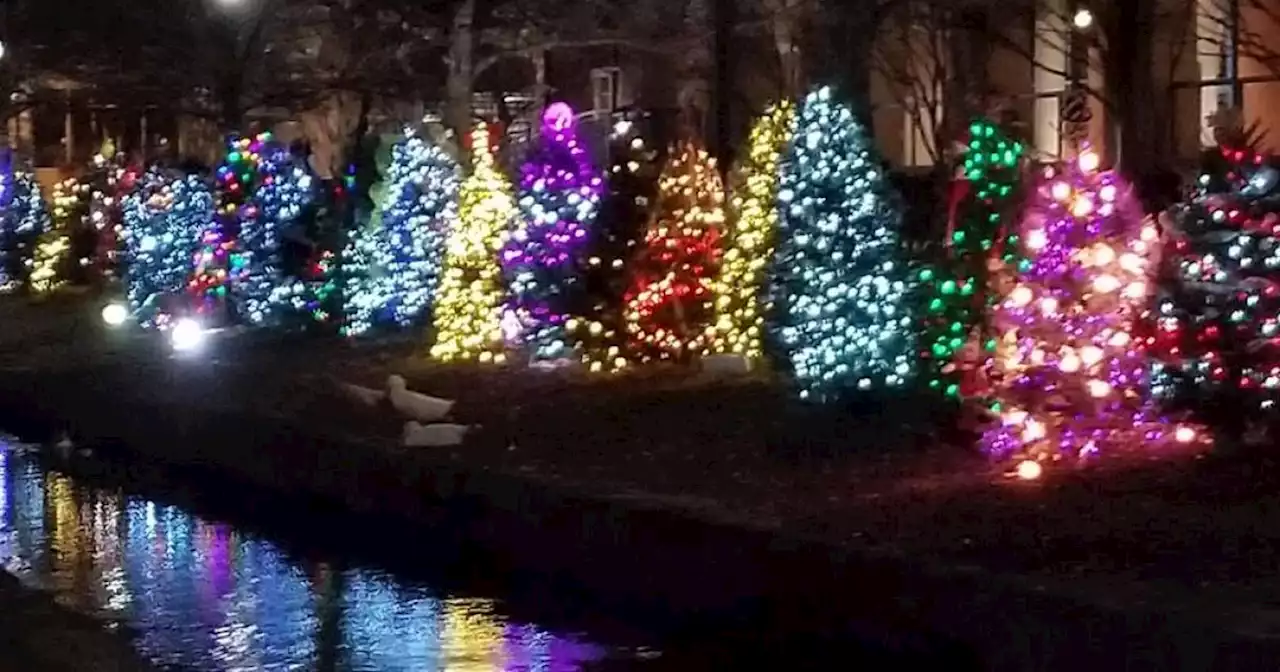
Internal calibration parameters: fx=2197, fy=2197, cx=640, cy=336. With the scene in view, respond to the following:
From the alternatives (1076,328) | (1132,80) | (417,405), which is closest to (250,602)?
(1076,328)

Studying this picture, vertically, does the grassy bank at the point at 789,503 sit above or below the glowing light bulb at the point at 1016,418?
below

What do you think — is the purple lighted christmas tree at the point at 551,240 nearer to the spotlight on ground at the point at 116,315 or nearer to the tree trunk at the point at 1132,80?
the tree trunk at the point at 1132,80

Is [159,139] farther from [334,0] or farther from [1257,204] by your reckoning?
[1257,204]

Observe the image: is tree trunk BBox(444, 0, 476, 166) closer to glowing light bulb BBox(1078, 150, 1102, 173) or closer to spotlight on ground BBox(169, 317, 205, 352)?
spotlight on ground BBox(169, 317, 205, 352)

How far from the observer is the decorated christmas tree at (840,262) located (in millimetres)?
15086

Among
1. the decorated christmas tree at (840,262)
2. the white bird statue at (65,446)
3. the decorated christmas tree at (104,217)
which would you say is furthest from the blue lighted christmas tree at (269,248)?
the decorated christmas tree at (840,262)

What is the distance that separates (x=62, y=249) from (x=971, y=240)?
2676cm

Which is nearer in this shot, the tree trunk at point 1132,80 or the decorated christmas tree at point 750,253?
the decorated christmas tree at point 750,253

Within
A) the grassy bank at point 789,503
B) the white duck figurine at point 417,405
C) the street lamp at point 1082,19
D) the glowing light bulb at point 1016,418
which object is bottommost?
the grassy bank at point 789,503

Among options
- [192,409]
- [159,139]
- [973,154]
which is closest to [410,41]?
[159,139]

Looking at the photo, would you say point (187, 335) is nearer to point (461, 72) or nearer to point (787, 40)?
point (461, 72)

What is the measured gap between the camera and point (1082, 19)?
25125 millimetres

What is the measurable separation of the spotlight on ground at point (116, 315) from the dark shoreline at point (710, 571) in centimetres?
1178

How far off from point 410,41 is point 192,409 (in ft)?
55.7
